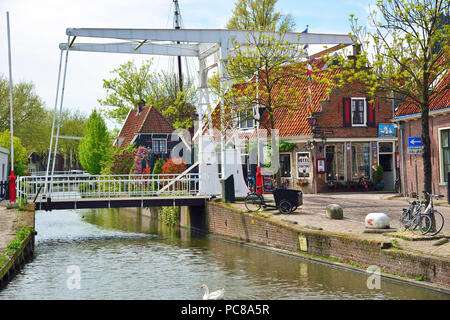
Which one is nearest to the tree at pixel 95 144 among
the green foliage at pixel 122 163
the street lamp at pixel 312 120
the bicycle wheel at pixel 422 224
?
the green foliage at pixel 122 163

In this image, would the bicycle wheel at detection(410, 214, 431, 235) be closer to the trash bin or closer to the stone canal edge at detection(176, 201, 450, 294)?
the stone canal edge at detection(176, 201, 450, 294)

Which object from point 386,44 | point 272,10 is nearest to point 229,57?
point 386,44

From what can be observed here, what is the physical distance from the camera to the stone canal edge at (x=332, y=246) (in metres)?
11.8

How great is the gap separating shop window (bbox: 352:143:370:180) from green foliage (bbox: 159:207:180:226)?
925 cm

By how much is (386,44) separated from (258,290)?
7029 millimetres

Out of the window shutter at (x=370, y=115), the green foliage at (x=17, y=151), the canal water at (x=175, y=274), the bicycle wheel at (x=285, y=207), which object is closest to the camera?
the canal water at (x=175, y=274)

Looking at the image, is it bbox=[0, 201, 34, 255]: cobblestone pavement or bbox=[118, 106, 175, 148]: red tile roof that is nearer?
bbox=[0, 201, 34, 255]: cobblestone pavement

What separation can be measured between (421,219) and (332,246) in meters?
2.28

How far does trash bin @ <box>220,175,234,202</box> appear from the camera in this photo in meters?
22.4

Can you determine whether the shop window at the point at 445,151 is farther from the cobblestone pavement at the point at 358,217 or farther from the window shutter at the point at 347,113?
the window shutter at the point at 347,113

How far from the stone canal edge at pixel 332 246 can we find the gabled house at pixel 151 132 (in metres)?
26.5

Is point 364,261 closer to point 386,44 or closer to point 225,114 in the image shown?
point 386,44

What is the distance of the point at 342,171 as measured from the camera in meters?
30.0

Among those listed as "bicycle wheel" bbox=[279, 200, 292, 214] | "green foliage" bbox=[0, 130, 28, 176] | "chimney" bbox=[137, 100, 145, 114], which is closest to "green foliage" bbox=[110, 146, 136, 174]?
"green foliage" bbox=[0, 130, 28, 176]
